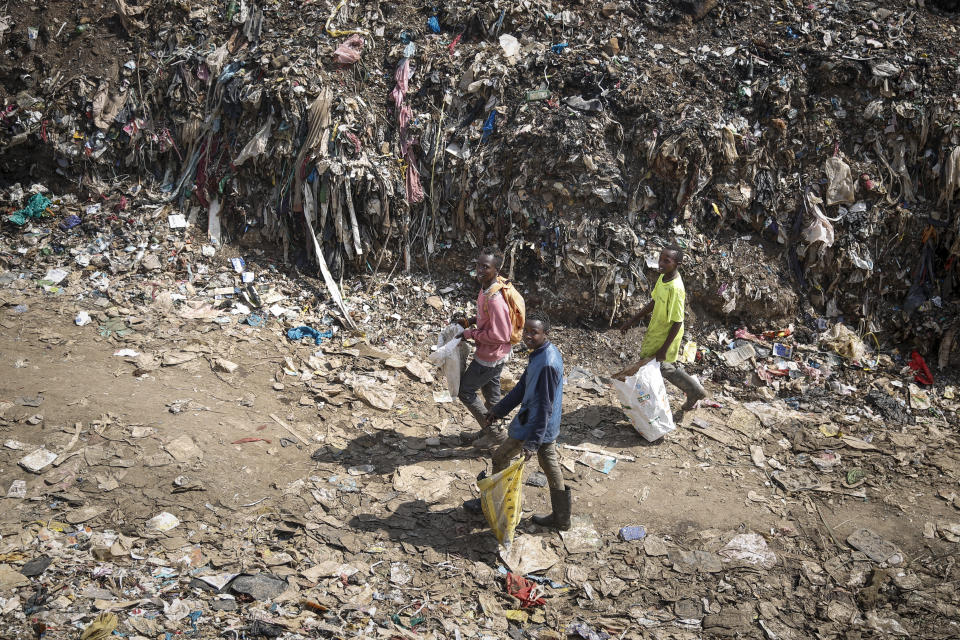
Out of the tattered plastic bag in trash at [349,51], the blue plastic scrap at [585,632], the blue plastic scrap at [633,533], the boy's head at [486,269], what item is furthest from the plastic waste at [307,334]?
the blue plastic scrap at [585,632]

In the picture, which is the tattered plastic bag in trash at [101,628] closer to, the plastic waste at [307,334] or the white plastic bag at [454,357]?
the white plastic bag at [454,357]

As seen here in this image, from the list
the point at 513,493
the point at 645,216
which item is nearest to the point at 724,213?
the point at 645,216

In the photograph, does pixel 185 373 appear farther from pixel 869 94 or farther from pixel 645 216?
pixel 869 94

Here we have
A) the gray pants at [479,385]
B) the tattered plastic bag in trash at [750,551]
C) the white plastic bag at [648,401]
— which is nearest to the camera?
the tattered plastic bag in trash at [750,551]

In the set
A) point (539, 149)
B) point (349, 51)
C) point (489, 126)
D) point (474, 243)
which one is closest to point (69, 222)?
point (349, 51)

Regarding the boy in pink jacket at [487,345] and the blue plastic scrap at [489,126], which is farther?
the blue plastic scrap at [489,126]

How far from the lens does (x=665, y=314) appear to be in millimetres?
4750

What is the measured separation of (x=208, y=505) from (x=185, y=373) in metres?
1.69

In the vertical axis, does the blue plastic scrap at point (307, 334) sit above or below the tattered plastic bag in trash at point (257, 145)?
below

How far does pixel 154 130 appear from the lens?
7.02m

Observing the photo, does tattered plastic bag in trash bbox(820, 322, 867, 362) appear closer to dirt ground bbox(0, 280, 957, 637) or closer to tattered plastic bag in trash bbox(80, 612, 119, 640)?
dirt ground bbox(0, 280, 957, 637)

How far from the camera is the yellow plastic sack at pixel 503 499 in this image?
3574mm

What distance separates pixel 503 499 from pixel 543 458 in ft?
1.19

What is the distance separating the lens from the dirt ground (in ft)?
Answer: 11.6
